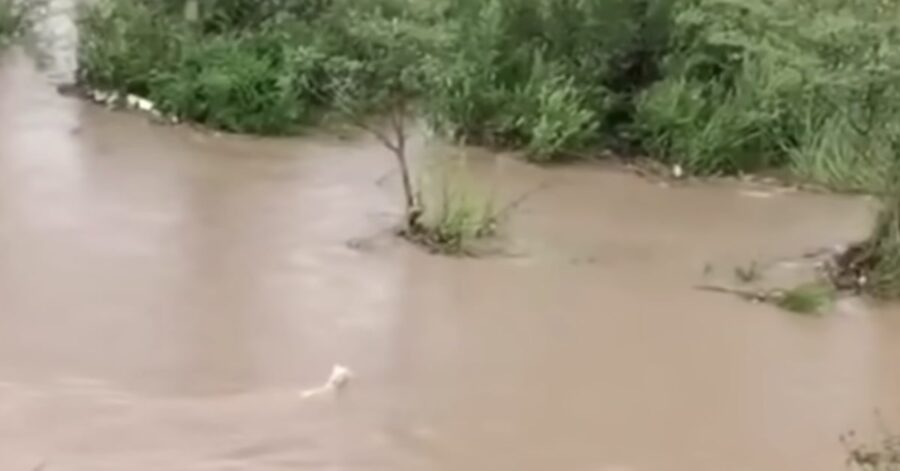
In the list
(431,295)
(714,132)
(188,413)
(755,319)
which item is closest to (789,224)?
(714,132)

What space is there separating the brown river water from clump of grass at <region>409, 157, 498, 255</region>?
0.48ft

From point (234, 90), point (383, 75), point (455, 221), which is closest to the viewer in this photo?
point (455, 221)

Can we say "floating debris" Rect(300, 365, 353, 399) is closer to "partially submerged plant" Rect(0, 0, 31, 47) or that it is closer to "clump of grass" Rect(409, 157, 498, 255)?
"clump of grass" Rect(409, 157, 498, 255)

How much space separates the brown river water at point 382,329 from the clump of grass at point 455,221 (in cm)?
15

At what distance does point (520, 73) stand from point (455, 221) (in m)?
3.04

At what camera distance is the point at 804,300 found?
834cm

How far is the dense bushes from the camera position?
450 inches

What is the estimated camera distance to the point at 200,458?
593 centimetres

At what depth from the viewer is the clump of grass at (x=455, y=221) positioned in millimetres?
8898

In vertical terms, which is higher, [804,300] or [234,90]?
[804,300]

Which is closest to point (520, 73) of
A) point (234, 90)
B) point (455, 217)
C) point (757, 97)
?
point (757, 97)

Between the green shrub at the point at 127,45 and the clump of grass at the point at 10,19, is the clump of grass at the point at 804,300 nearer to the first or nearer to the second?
the green shrub at the point at 127,45

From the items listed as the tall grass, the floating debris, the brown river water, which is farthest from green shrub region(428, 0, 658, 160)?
the floating debris

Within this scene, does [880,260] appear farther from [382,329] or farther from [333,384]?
[333,384]
